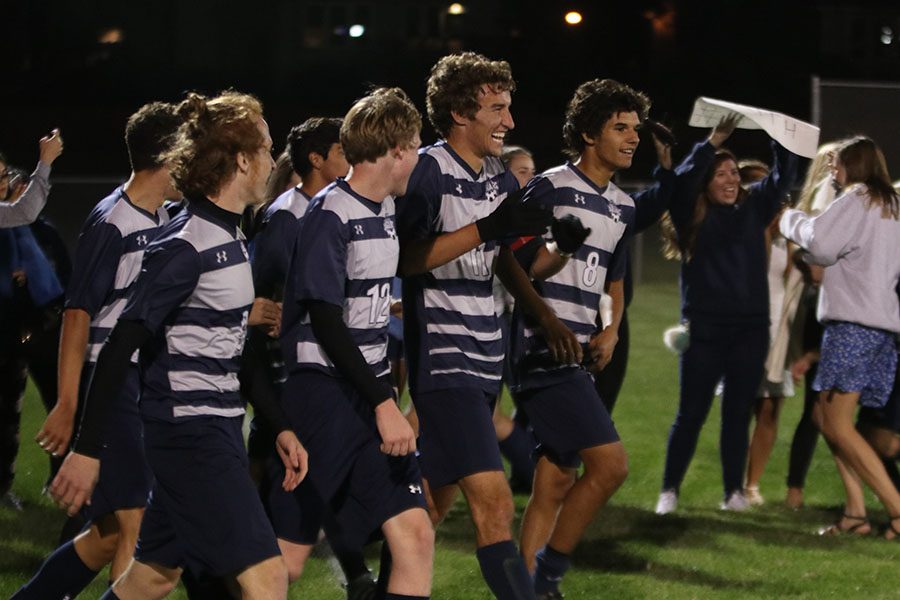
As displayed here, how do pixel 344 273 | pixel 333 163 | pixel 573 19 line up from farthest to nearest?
pixel 573 19 < pixel 333 163 < pixel 344 273

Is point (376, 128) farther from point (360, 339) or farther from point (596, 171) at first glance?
point (596, 171)

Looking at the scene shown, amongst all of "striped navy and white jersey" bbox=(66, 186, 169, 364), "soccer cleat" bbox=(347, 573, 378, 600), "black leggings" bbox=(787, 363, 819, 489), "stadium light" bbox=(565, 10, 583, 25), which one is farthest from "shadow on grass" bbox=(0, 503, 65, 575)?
"stadium light" bbox=(565, 10, 583, 25)

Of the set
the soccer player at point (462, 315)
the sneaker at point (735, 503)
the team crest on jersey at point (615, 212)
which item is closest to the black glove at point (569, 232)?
the soccer player at point (462, 315)

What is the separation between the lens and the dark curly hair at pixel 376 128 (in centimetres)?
426

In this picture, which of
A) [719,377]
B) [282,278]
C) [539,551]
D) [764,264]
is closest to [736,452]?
[719,377]

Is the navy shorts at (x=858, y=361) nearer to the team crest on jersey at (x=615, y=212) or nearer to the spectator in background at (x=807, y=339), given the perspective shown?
the spectator in background at (x=807, y=339)

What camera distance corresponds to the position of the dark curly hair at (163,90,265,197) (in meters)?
3.96

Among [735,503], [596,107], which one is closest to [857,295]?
[735,503]

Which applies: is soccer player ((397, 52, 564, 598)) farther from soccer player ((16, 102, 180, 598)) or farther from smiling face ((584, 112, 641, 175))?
soccer player ((16, 102, 180, 598))

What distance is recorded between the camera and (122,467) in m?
4.57

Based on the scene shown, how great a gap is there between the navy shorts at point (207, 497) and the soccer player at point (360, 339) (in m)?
0.40

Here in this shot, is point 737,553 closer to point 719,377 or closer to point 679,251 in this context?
point 719,377

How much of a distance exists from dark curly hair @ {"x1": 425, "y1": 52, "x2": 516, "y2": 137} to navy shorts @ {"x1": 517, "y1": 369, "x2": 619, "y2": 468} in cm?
111

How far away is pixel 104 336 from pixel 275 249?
70 centimetres
